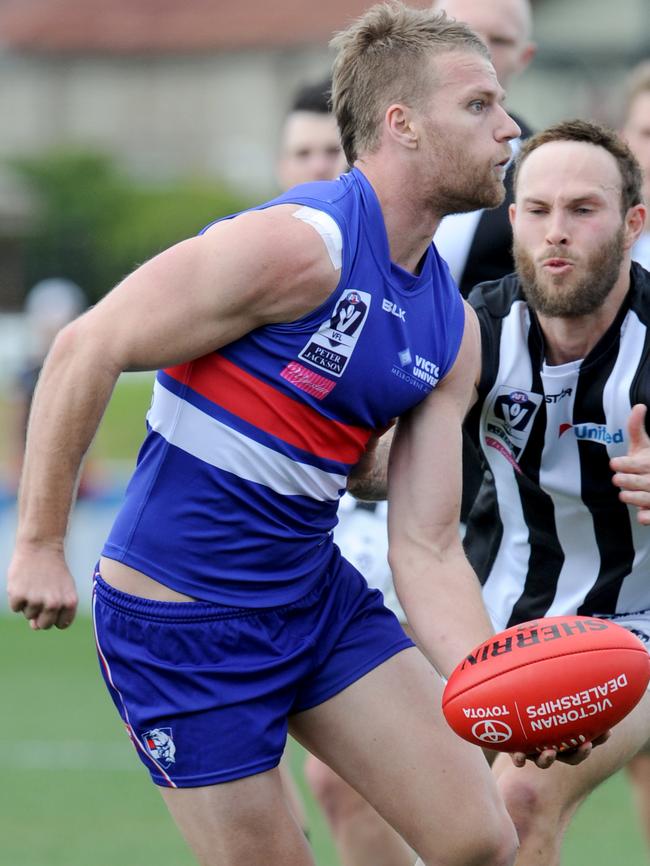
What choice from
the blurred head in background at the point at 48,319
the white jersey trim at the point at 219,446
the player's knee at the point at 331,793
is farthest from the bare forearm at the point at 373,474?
the blurred head in background at the point at 48,319

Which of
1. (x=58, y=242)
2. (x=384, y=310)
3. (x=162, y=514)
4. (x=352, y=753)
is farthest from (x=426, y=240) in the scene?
(x=58, y=242)

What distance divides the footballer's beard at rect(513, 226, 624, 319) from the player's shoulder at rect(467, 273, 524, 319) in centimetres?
22

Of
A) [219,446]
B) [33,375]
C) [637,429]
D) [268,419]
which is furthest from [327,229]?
[33,375]

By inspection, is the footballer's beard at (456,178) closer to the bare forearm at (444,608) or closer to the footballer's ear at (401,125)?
the footballer's ear at (401,125)

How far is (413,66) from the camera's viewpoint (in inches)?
158

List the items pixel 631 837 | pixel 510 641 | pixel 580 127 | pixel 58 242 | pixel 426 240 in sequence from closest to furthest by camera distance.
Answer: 1. pixel 510 641
2. pixel 426 240
3. pixel 580 127
4. pixel 631 837
5. pixel 58 242

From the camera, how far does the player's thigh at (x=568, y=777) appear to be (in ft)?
14.3

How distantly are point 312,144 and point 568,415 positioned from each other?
8.51 ft

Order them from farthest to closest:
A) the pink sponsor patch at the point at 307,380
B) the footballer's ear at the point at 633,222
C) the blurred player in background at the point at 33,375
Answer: the blurred player in background at the point at 33,375 < the footballer's ear at the point at 633,222 < the pink sponsor patch at the point at 307,380

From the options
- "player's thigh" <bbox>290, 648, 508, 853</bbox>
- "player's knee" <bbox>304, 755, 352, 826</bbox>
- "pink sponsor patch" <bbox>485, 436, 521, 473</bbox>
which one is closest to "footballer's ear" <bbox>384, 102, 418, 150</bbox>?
"pink sponsor patch" <bbox>485, 436, 521, 473</bbox>

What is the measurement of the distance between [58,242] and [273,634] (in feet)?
106

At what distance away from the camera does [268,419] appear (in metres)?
3.94

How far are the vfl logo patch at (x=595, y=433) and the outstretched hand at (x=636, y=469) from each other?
238 millimetres

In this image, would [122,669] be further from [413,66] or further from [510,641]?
[413,66]
